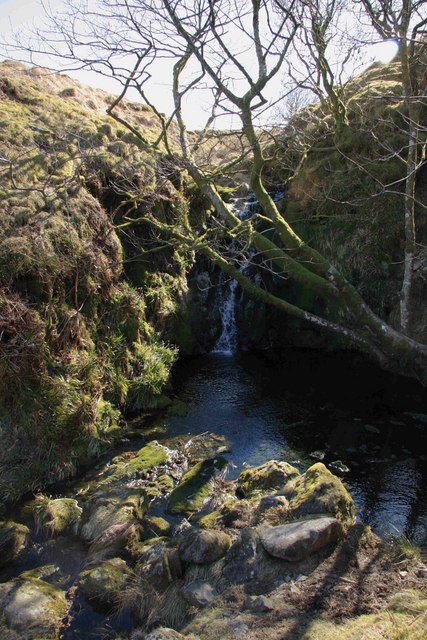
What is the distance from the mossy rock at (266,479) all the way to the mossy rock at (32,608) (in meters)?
3.13

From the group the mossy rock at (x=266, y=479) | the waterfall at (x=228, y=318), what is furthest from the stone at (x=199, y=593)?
the waterfall at (x=228, y=318)

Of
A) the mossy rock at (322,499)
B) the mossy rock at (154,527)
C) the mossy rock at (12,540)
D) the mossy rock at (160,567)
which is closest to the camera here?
the mossy rock at (160,567)

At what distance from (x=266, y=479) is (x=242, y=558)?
85.3 inches

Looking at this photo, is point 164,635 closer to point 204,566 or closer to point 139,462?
point 204,566

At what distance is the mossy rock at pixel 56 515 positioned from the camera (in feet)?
22.3

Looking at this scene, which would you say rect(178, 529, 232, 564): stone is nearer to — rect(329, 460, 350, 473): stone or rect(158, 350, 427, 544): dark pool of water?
rect(158, 350, 427, 544): dark pool of water

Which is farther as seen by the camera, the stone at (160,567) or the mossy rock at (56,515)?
the mossy rock at (56,515)

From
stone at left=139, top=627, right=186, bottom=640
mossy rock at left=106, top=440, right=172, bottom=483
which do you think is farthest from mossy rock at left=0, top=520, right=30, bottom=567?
stone at left=139, top=627, right=186, bottom=640

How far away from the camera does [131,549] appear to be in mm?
6371

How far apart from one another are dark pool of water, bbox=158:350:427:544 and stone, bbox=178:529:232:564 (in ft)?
7.53

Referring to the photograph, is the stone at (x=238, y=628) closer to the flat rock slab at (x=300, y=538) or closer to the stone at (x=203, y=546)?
the flat rock slab at (x=300, y=538)

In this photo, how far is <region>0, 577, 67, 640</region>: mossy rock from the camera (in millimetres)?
4953

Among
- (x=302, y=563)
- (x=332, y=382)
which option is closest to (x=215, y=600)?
(x=302, y=563)

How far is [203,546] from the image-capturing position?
223 inches
